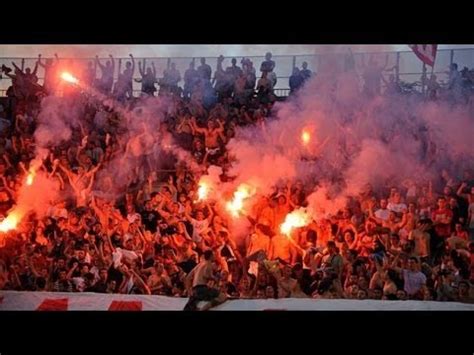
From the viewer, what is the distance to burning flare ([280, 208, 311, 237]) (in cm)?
723

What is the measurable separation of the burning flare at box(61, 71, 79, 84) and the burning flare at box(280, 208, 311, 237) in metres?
2.80

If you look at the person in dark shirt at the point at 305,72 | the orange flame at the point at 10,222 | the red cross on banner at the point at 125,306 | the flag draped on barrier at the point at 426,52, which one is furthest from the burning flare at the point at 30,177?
the flag draped on barrier at the point at 426,52

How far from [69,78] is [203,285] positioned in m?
2.74

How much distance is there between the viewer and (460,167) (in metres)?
7.21

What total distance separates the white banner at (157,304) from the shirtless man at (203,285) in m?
0.08

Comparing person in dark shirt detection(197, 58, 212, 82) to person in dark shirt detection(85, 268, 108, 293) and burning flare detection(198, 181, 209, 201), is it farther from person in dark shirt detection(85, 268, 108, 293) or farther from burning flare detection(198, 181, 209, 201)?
person in dark shirt detection(85, 268, 108, 293)

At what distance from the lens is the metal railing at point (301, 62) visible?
23.7ft

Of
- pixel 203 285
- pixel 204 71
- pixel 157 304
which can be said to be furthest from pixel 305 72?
pixel 157 304

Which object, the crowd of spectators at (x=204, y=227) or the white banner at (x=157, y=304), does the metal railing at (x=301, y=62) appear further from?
the white banner at (x=157, y=304)

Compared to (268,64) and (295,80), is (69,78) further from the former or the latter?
(295,80)

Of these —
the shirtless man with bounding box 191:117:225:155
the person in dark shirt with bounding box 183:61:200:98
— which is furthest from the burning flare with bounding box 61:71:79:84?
the shirtless man with bounding box 191:117:225:155

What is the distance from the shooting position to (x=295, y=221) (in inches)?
285

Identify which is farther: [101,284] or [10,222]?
[10,222]
